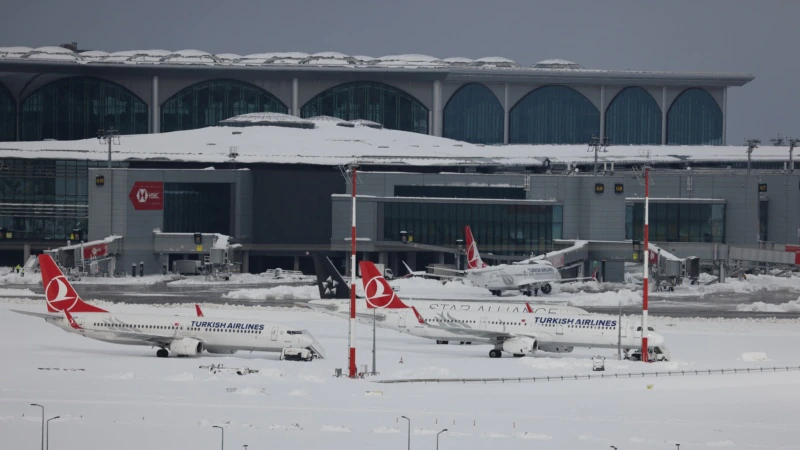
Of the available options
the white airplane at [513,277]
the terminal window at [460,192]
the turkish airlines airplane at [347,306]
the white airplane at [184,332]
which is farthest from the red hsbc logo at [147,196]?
the white airplane at [184,332]

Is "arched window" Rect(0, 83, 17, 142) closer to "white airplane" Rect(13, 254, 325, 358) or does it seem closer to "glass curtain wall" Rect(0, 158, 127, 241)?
"glass curtain wall" Rect(0, 158, 127, 241)

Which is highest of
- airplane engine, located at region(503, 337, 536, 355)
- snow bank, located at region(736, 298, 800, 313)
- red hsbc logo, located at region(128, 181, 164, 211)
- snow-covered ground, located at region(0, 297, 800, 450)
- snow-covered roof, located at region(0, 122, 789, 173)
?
snow-covered roof, located at region(0, 122, 789, 173)

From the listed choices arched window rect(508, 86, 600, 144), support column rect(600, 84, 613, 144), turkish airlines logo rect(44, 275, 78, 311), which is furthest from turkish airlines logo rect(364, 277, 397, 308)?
support column rect(600, 84, 613, 144)

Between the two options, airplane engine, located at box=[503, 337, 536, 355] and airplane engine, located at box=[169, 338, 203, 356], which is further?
airplane engine, located at box=[503, 337, 536, 355]

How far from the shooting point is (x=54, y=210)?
5846 inches

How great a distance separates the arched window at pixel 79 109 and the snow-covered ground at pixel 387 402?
10541 cm

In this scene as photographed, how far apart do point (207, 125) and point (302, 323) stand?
94.3 meters

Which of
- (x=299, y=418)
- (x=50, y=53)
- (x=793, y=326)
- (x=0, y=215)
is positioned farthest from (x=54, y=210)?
(x=299, y=418)

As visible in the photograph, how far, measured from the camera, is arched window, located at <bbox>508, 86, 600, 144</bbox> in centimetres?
19488

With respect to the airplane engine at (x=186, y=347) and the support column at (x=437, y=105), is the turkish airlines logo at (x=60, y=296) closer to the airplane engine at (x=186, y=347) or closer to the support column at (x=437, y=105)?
the airplane engine at (x=186, y=347)

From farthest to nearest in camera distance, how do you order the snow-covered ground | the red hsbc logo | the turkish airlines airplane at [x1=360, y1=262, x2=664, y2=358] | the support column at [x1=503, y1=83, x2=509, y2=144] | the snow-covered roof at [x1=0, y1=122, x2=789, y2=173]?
1. the support column at [x1=503, y1=83, x2=509, y2=144]
2. the snow-covered roof at [x1=0, y1=122, x2=789, y2=173]
3. the red hsbc logo
4. the turkish airlines airplane at [x1=360, y1=262, x2=664, y2=358]
5. the snow-covered ground

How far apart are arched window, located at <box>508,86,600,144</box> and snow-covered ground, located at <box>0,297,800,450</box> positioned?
367 ft

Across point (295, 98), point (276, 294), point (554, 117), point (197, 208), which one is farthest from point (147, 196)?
point (554, 117)

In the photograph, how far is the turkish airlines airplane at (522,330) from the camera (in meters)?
78.8
